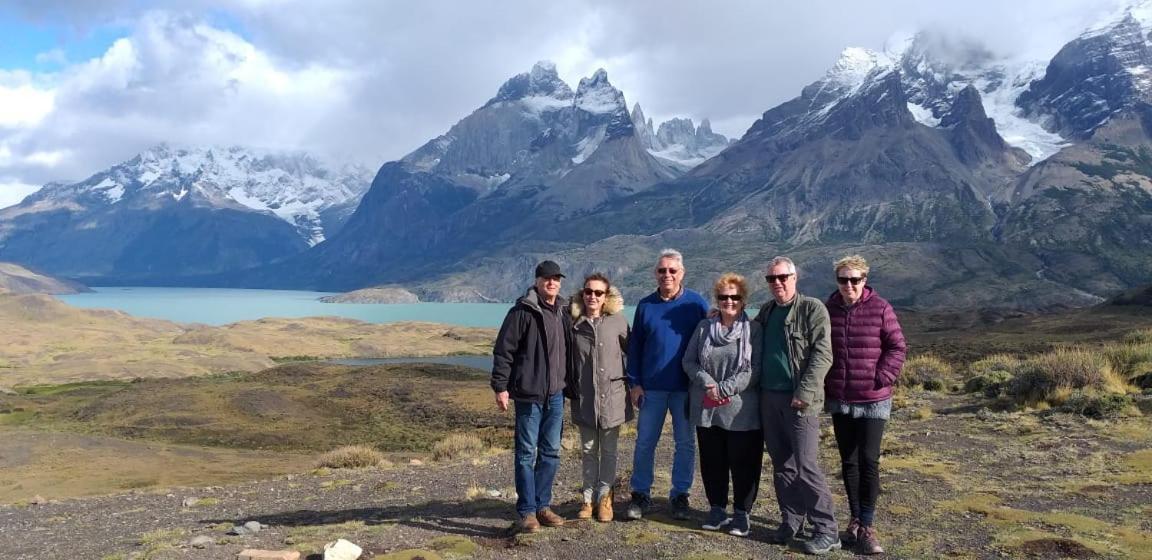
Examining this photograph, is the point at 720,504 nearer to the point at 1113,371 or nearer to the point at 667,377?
the point at 667,377

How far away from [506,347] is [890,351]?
407 centimetres

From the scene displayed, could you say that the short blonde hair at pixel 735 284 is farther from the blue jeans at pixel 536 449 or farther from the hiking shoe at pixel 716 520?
the hiking shoe at pixel 716 520

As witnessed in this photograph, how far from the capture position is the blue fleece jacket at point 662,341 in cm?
863

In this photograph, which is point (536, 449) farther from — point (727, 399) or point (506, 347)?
point (727, 399)

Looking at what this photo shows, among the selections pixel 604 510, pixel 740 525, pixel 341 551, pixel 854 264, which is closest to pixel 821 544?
pixel 740 525

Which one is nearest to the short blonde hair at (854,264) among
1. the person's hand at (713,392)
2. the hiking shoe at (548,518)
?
the person's hand at (713,392)

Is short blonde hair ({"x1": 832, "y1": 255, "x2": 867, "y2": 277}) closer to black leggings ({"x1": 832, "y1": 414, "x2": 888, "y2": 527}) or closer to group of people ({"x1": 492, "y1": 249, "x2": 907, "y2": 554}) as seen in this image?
group of people ({"x1": 492, "y1": 249, "x2": 907, "y2": 554})

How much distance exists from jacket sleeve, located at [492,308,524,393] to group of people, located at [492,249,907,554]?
0.02 m

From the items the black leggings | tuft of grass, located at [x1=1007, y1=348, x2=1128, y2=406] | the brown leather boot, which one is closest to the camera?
the black leggings

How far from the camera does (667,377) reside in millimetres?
8641

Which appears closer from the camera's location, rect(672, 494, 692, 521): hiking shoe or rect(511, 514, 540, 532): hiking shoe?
rect(511, 514, 540, 532): hiking shoe

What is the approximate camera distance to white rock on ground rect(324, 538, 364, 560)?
766cm

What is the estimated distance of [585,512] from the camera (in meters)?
8.95

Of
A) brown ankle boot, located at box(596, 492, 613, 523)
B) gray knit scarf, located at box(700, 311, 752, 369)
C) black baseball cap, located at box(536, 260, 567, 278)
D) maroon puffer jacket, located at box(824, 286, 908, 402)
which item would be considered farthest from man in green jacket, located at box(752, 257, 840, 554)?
black baseball cap, located at box(536, 260, 567, 278)
